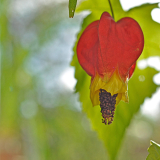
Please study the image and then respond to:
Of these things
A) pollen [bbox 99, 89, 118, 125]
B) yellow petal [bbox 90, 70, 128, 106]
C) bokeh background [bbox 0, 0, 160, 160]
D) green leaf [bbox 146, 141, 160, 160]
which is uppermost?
bokeh background [bbox 0, 0, 160, 160]

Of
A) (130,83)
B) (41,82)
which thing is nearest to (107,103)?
(130,83)

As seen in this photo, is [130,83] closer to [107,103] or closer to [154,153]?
[107,103]

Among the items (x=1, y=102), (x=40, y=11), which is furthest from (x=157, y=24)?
(x=40, y=11)

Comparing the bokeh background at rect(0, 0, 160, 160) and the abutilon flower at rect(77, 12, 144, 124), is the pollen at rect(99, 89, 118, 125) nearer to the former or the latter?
the abutilon flower at rect(77, 12, 144, 124)

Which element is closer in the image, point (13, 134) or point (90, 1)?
point (90, 1)

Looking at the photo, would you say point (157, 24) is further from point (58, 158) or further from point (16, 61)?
point (58, 158)

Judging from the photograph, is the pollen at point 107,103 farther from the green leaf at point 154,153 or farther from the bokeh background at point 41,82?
the bokeh background at point 41,82

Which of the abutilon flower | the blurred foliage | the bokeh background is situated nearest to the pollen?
the abutilon flower
